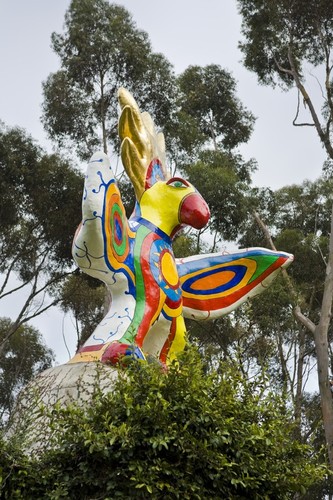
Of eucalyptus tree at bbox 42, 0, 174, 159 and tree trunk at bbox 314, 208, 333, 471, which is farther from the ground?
eucalyptus tree at bbox 42, 0, 174, 159

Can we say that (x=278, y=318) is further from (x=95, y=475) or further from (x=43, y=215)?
(x=95, y=475)

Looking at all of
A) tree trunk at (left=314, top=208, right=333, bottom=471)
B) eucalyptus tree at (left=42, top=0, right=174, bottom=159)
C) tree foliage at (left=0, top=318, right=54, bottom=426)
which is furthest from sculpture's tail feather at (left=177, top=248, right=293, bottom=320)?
tree foliage at (left=0, top=318, right=54, bottom=426)

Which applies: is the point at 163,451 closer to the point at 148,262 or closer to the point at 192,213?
the point at 148,262

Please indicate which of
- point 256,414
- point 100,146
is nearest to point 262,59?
point 100,146

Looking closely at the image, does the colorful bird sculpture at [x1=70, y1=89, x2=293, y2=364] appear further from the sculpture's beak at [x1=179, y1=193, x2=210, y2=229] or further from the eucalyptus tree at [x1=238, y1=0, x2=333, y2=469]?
the eucalyptus tree at [x1=238, y1=0, x2=333, y2=469]

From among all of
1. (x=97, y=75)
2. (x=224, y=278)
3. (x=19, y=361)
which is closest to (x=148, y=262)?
(x=224, y=278)

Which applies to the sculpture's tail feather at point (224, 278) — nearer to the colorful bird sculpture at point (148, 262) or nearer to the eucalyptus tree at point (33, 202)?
the colorful bird sculpture at point (148, 262)

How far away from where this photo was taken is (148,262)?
243 inches

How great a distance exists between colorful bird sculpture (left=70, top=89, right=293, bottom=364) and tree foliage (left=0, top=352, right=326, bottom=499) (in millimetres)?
1045

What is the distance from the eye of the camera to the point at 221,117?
1664 centimetres

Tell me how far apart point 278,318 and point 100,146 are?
4.68 m

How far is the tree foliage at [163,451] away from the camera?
3.80 m

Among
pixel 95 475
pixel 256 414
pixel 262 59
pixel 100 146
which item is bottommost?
pixel 95 475

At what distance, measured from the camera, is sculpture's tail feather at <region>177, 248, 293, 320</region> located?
6957mm
